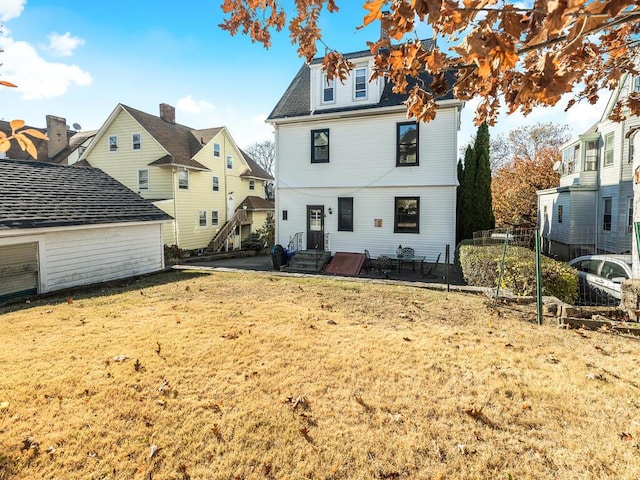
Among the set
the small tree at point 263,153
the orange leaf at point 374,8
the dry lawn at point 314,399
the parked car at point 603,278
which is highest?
the small tree at point 263,153

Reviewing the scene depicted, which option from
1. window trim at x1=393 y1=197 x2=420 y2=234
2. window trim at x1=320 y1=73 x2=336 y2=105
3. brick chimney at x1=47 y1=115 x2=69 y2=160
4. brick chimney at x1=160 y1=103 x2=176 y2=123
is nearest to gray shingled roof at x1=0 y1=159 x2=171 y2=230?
window trim at x1=320 y1=73 x2=336 y2=105

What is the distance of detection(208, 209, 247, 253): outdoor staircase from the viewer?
26834 millimetres

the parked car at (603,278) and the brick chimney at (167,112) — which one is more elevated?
the brick chimney at (167,112)

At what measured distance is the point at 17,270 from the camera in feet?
42.0

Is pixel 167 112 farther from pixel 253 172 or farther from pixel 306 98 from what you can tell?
pixel 306 98

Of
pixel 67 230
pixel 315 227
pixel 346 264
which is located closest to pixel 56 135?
pixel 67 230

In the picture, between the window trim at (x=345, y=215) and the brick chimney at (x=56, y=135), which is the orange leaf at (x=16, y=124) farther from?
the brick chimney at (x=56, y=135)

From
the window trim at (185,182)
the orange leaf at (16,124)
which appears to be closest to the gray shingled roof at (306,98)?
the window trim at (185,182)

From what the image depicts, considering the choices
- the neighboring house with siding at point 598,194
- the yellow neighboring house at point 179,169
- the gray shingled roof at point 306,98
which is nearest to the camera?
the gray shingled roof at point 306,98

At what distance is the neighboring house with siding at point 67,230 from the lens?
→ 10.9 meters

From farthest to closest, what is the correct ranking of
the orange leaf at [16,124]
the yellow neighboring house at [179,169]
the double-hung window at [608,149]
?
1. the yellow neighboring house at [179,169]
2. the double-hung window at [608,149]
3. the orange leaf at [16,124]

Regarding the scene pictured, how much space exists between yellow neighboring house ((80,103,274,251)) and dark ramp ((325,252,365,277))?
1188 centimetres

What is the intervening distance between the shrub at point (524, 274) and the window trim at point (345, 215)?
7098 mm

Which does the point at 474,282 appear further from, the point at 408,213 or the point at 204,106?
the point at 204,106
